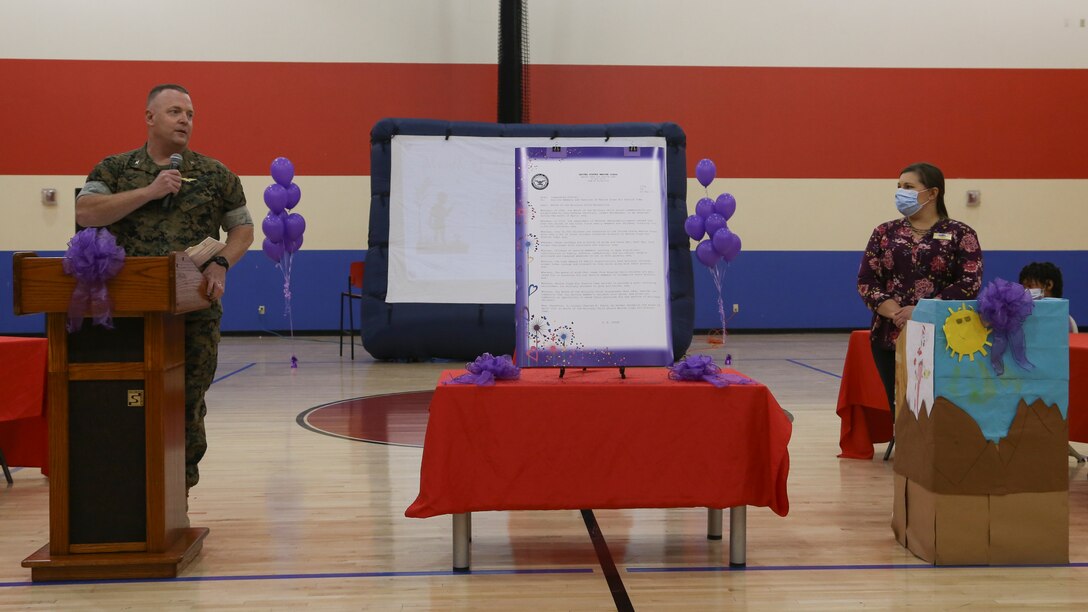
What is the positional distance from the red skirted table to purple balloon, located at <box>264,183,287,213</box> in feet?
20.3

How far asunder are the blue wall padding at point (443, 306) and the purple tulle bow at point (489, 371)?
5240 millimetres

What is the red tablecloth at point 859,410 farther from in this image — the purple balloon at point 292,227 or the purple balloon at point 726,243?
the purple balloon at point 292,227

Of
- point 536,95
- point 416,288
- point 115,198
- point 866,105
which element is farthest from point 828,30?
point 115,198

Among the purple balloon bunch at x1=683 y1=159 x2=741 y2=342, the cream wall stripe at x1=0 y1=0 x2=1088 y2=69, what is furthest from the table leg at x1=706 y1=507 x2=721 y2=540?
the cream wall stripe at x1=0 y1=0 x2=1088 y2=69

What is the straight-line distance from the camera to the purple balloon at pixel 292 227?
8688 mm

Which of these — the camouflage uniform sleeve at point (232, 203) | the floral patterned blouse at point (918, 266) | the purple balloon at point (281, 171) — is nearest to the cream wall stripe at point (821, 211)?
the purple balloon at point (281, 171)

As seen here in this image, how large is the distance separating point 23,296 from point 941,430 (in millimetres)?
2696

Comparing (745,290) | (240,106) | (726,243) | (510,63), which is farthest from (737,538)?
(240,106)

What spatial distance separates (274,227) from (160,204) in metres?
5.58

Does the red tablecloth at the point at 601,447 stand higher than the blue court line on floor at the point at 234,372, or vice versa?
the red tablecloth at the point at 601,447

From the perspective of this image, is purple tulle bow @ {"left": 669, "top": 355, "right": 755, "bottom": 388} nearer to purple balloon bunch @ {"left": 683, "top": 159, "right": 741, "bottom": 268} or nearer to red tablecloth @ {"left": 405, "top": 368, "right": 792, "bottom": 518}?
red tablecloth @ {"left": 405, "top": 368, "right": 792, "bottom": 518}

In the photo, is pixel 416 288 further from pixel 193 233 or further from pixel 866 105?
pixel 866 105

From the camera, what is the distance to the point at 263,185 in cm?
1091

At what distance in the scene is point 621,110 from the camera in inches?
441
